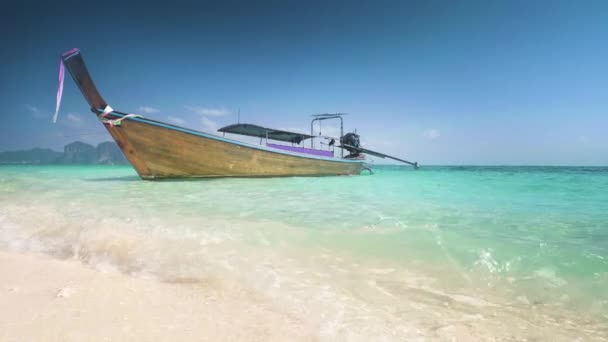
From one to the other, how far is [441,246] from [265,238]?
186cm

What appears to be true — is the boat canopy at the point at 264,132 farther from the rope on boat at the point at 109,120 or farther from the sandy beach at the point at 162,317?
the sandy beach at the point at 162,317

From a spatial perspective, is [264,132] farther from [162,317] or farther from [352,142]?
[162,317]

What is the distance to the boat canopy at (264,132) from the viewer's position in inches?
523

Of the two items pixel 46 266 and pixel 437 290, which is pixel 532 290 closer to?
pixel 437 290

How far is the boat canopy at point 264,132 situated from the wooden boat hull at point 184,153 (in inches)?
67.9

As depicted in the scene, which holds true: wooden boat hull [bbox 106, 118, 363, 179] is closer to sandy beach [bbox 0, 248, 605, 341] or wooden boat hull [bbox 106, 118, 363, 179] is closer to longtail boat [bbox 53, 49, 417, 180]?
longtail boat [bbox 53, 49, 417, 180]

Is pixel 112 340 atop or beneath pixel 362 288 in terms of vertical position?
atop

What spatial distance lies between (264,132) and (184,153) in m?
4.95

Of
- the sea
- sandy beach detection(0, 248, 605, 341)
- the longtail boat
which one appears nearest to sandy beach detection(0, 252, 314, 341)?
sandy beach detection(0, 248, 605, 341)

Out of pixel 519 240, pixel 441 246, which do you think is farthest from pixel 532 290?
pixel 519 240

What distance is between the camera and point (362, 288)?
1.91 meters

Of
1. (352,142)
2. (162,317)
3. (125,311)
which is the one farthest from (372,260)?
(352,142)

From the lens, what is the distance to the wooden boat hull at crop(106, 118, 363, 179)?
31.2ft

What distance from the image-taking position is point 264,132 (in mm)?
14328
